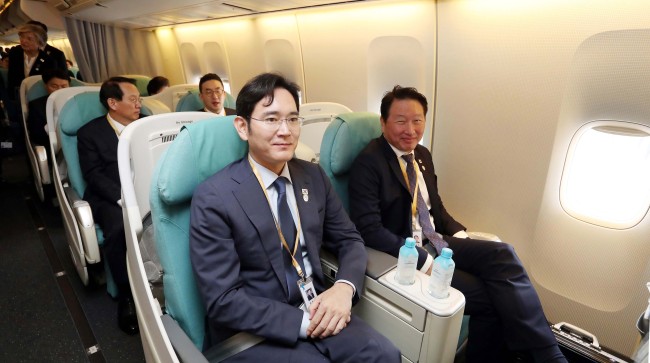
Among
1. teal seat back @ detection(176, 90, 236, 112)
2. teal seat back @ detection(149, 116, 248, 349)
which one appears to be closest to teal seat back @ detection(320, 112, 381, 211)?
teal seat back @ detection(149, 116, 248, 349)

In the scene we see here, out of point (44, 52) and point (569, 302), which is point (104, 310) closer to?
point (569, 302)

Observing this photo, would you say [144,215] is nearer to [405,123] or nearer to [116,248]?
[116,248]

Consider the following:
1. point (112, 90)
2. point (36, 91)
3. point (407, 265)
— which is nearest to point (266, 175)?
point (407, 265)

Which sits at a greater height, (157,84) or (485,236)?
(157,84)

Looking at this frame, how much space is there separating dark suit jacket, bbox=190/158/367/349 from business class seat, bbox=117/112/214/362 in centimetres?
21

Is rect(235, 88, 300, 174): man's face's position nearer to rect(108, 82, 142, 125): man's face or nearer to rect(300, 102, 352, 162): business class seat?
rect(300, 102, 352, 162): business class seat

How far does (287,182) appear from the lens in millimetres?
1609

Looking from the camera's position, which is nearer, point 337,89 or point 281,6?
point 281,6

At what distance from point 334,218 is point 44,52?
5.72 meters

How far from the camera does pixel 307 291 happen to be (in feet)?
4.99

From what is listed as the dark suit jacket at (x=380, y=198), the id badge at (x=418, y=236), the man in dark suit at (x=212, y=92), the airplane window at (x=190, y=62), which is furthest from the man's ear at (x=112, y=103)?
the airplane window at (x=190, y=62)

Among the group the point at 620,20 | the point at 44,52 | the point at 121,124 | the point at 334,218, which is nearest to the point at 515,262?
the point at 334,218

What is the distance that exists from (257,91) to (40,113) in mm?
3701

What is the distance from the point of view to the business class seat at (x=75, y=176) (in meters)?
2.39
